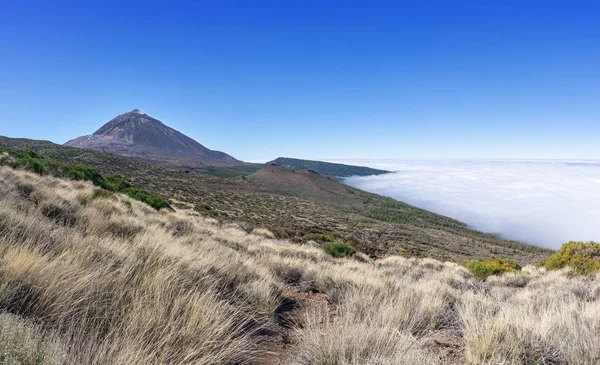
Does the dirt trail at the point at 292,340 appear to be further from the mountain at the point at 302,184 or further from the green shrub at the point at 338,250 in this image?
the mountain at the point at 302,184

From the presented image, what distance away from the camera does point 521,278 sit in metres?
12.9

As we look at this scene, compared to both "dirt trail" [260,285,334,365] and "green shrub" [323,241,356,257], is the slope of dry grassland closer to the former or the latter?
"dirt trail" [260,285,334,365]

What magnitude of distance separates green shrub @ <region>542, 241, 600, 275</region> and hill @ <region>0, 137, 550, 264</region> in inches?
493

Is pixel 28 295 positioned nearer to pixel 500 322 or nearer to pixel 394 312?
pixel 394 312

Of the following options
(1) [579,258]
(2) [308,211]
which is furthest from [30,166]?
(2) [308,211]

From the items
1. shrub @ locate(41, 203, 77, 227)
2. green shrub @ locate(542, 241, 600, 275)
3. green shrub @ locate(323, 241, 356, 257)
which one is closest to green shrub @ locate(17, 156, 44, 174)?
shrub @ locate(41, 203, 77, 227)

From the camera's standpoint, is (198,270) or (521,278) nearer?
(198,270)

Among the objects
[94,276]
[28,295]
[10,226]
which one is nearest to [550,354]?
[94,276]

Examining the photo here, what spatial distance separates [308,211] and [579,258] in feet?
162

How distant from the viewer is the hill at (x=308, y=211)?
38531 mm

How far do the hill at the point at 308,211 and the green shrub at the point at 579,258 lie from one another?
12.5 meters

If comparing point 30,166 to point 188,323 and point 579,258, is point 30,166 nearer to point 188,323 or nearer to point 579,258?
point 188,323

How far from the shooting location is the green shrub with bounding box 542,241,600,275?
48.4 feet

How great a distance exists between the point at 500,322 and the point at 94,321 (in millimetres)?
3827
